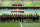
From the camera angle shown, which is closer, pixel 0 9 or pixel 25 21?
pixel 25 21

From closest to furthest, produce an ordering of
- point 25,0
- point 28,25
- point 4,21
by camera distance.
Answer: point 28,25
point 4,21
point 25,0

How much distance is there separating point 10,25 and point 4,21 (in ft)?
2.38

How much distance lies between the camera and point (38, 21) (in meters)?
6.60

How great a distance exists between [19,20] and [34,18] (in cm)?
117

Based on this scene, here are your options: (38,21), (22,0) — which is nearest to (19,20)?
(38,21)

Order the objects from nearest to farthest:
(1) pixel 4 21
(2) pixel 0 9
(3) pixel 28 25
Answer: (3) pixel 28 25 → (1) pixel 4 21 → (2) pixel 0 9

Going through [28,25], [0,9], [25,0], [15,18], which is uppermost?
[25,0]

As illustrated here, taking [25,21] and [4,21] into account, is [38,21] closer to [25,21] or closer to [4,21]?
[25,21]

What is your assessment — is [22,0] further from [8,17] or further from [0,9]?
[8,17]

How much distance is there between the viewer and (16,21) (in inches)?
259

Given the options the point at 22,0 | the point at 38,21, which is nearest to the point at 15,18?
the point at 38,21

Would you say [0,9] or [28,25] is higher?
[0,9]

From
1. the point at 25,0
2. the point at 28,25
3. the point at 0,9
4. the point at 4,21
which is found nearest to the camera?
the point at 28,25

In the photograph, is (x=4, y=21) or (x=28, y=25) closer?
(x=28, y=25)
